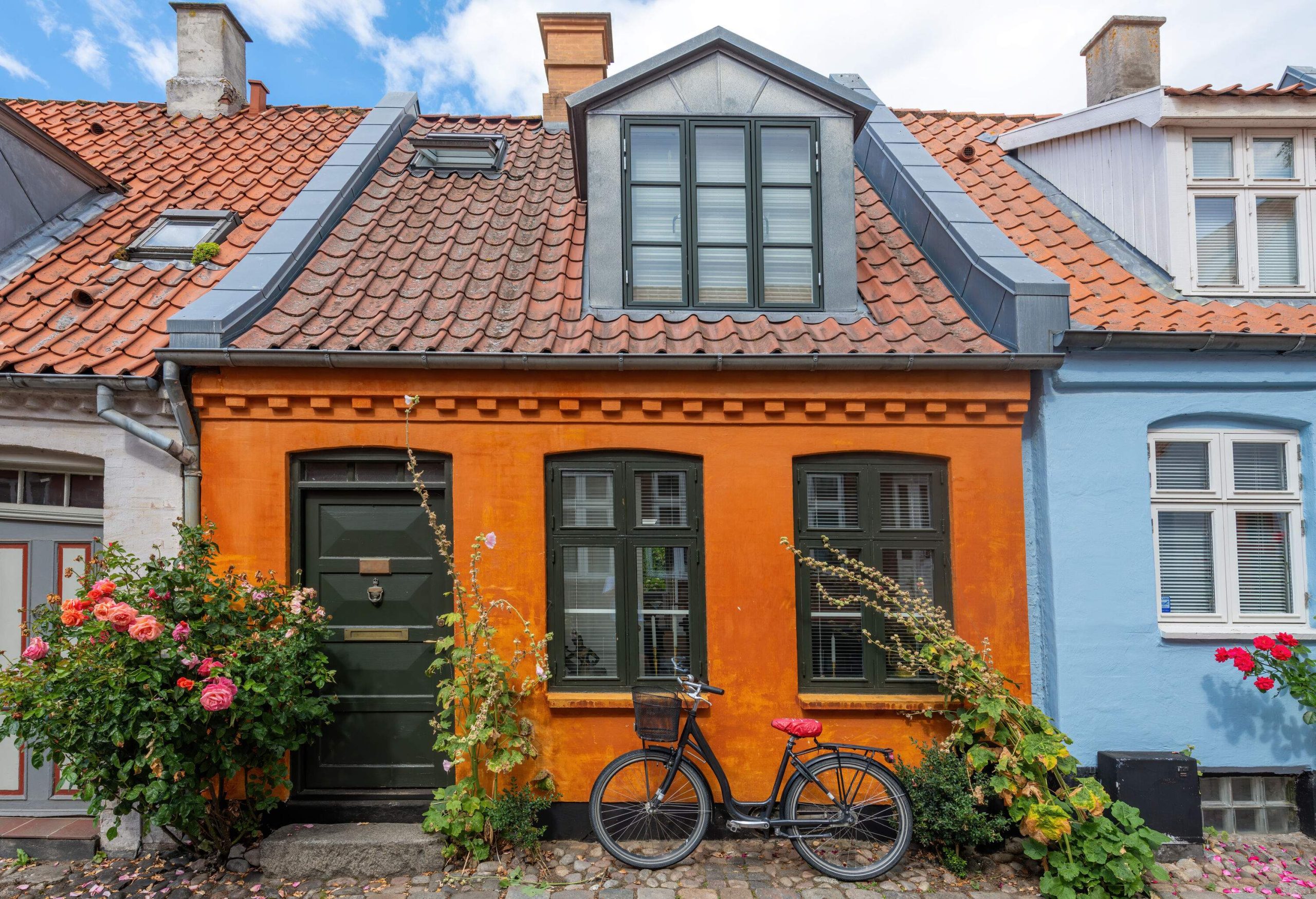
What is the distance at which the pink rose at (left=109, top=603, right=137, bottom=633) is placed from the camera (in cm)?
429

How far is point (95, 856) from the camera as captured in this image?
4965 millimetres

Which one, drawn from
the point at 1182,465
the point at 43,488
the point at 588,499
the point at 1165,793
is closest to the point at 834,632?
the point at 588,499

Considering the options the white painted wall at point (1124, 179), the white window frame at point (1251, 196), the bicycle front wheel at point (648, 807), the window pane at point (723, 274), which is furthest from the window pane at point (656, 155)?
the bicycle front wheel at point (648, 807)

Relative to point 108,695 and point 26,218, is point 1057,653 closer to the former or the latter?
point 108,695

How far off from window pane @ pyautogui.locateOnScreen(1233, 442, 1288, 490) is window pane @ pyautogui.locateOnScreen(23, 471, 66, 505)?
880cm

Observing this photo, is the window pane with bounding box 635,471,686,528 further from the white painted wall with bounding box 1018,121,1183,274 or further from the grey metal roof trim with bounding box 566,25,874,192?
the white painted wall with bounding box 1018,121,1183,274

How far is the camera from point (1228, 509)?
218 inches

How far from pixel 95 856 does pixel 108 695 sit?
1.58 metres

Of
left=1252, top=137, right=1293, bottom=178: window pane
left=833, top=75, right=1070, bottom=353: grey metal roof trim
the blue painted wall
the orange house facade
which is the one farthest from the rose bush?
left=1252, top=137, right=1293, bottom=178: window pane

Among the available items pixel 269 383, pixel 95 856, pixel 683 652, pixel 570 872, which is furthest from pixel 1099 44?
pixel 95 856

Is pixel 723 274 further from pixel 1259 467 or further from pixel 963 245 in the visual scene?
pixel 1259 467

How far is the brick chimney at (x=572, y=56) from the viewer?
8.93 meters

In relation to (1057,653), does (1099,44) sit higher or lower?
higher

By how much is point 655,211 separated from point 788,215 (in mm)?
1102
